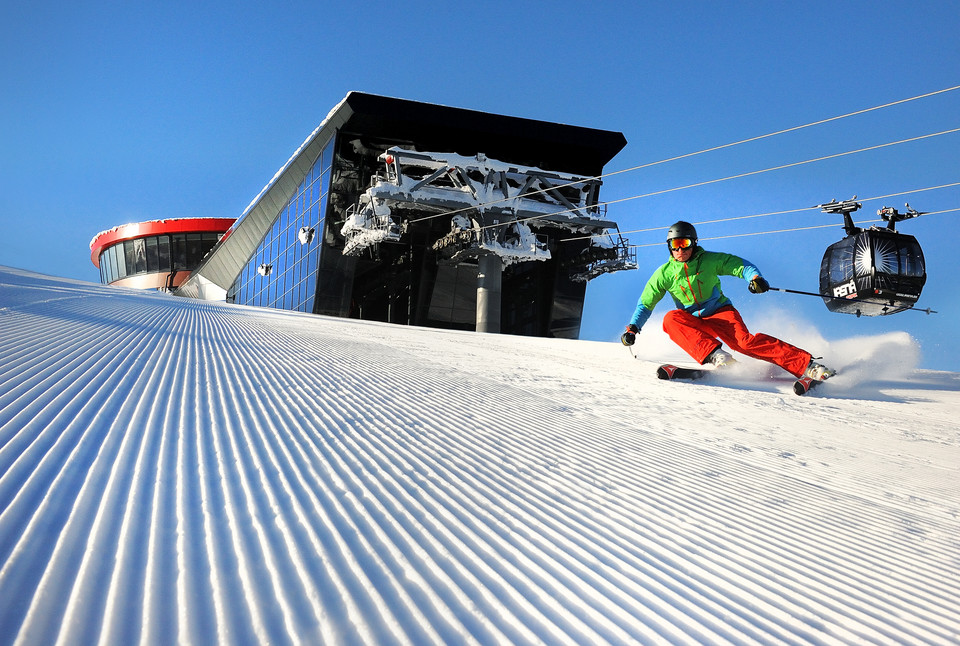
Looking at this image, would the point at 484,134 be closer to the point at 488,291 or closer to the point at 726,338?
the point at 488,291

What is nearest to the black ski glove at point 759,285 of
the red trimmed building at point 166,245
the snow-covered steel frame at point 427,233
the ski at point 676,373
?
the ski at point 676,373

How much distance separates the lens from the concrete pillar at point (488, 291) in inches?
874

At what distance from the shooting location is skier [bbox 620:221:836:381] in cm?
589

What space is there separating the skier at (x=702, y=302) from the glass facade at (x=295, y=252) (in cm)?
2253

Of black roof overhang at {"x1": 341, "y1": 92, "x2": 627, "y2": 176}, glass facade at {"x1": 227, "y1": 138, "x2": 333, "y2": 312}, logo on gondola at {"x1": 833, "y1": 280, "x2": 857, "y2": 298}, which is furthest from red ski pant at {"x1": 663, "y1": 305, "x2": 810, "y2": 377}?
glass facade at {"x1": 227, "y1": 138, "x2": 333, "y2": 312}

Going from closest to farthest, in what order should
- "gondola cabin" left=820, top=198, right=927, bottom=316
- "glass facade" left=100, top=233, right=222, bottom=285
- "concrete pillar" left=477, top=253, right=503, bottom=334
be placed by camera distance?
"gondola cabin" left=820, top=198, right=927, bottom=316 → "concrete pillar" left=477, top=253, right=503, bottom=334 → "glass facade" left=100, top=233, right=222, bottom=285

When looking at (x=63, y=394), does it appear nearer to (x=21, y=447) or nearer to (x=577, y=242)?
(x=21, y=447)

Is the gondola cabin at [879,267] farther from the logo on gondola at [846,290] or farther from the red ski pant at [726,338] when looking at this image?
the red ski pant at [726,338]

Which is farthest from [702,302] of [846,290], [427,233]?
[427,233]

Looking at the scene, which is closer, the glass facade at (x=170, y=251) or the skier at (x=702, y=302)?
the skier at (x=702, y=302)

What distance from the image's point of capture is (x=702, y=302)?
20.5ft

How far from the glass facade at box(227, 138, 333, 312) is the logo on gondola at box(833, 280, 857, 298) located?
22.0m

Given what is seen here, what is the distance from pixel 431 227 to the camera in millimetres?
25000

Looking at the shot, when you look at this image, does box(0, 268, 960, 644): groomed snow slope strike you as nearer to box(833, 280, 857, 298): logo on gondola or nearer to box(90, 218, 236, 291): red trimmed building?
box(833, 280, 857, 298): logo on gondola
